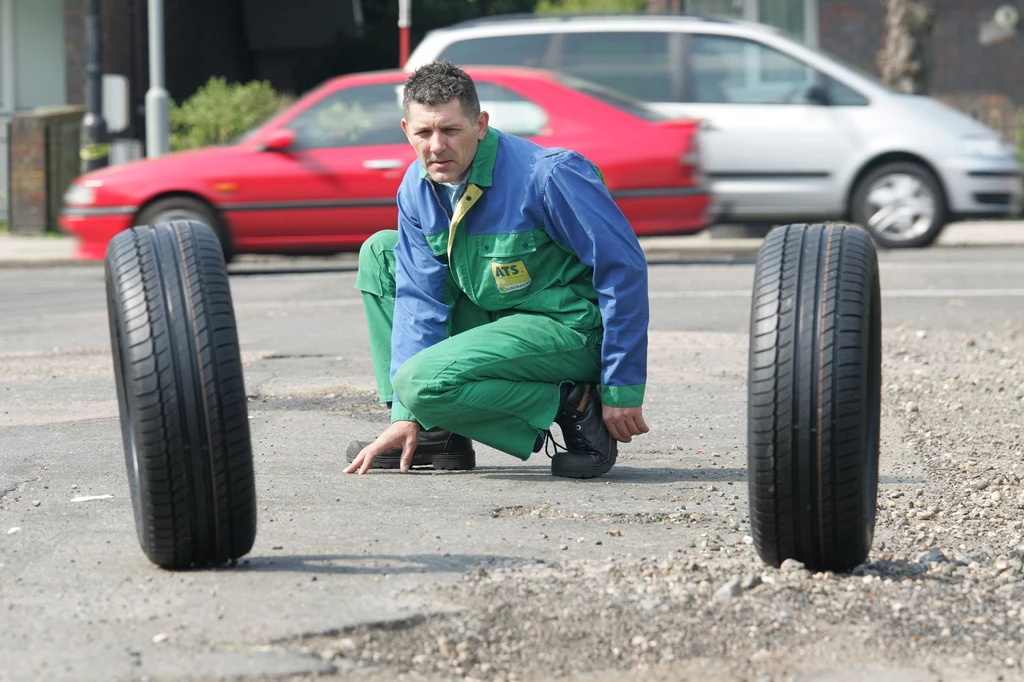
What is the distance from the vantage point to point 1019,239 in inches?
571

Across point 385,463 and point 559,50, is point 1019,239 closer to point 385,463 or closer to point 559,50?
point 559,50

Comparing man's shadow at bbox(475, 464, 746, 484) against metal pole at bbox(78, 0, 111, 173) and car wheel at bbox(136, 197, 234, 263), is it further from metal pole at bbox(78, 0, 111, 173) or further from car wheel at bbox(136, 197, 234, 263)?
metal pole at bbox(78, 0, 111, 173)

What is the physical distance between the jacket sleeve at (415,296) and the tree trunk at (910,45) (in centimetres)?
Result: 1350

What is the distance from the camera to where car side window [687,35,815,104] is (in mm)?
12930

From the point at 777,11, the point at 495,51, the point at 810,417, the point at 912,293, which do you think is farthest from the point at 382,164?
the point at 777,11

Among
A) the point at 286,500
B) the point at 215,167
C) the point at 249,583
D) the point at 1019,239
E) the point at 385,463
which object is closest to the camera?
the point at 249,583

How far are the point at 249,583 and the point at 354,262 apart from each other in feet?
33.8

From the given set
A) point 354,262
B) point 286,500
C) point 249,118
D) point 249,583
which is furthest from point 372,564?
point 249,118

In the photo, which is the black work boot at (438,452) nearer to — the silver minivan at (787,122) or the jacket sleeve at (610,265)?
the jacket sleeve at (610,265)

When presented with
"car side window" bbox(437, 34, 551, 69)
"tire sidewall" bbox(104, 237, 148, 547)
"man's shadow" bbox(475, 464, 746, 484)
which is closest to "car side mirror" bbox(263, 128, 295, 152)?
"car side window" bbox(437, 34, 551, 69)

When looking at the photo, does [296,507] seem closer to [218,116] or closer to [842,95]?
[842,95]

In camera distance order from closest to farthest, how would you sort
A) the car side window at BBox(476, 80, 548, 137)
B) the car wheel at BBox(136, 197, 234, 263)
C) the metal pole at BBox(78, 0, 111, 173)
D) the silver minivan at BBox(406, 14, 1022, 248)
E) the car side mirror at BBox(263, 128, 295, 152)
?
1. the car wheel at BBox(136, 197, 234, 263)
2. the car side mirror at BBox(263, 128, 295, 152)
3. the car side window at BBox(476, 80, 548, 137)
4. the silver minivan at BBox(406, 14, 1022, 248)
5. the metal pole at BBox(78, 0, 111, 173)

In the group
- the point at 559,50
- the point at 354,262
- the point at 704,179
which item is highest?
the point at 559,50

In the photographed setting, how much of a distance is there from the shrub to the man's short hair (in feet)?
45.6
